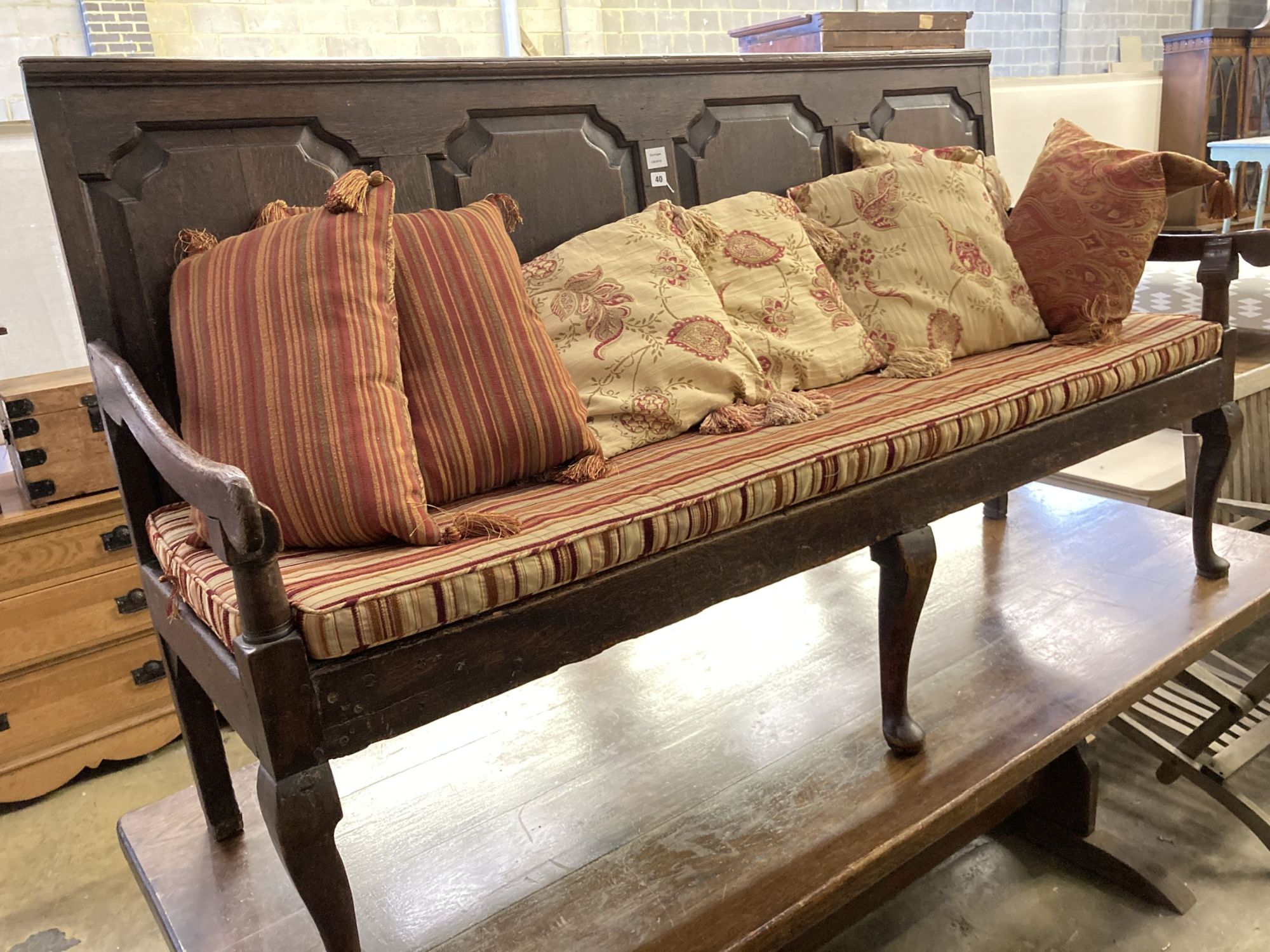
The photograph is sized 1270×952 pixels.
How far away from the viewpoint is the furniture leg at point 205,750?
157 cm

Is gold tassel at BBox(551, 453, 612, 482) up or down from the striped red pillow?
down

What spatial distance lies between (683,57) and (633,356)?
2.46 feet

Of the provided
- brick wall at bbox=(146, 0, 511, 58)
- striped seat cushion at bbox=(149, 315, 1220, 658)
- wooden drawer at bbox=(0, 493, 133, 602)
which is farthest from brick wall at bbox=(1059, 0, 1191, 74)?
wooden drawer at bbox=(0, 493, 133, 602)

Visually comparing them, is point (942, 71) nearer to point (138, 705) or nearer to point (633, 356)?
point (633, 356)

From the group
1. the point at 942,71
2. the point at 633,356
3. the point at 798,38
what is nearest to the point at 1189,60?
the point at 798,38

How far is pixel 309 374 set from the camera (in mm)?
1308

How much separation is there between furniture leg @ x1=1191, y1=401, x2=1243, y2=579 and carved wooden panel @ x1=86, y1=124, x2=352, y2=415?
1914 mm

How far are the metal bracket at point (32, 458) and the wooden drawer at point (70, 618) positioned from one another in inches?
11.3

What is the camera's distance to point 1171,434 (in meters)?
3.50

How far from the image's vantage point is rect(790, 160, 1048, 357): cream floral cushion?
2.08 meters

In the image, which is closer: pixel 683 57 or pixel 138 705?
pixel 683 57

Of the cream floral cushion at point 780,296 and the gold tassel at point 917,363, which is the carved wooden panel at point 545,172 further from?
the gold tassel at point 917,363

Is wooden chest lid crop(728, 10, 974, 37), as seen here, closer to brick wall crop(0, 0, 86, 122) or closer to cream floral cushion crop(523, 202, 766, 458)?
cream floral cushion crop(523, 202, 766, 458)

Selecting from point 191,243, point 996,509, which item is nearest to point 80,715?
point 191,243
